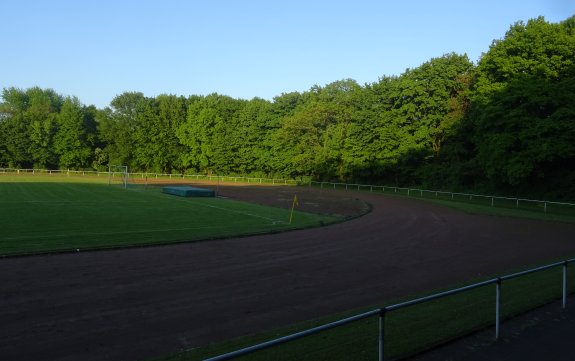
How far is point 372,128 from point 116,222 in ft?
143

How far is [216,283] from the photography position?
500 inches

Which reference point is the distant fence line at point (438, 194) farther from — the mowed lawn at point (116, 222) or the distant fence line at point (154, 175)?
the mowed lawn at point (116, 222)

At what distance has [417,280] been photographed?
13852mm

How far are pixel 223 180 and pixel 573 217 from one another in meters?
58.7

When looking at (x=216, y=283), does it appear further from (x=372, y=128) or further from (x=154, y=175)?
(x=154, y=175)

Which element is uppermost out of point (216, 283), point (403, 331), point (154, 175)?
point (154, 175)

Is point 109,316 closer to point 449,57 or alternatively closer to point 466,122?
point 466,122

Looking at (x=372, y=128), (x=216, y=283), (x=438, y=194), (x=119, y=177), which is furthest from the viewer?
(x=119, y=177)

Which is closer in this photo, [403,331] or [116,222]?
[403,331]

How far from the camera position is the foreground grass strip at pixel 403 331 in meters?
7.03

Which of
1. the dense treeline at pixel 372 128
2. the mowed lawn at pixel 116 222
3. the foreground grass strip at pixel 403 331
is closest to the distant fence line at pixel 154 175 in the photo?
the dense treeline at pixel 372 128

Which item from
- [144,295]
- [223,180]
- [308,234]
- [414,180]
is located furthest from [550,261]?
[223,180]

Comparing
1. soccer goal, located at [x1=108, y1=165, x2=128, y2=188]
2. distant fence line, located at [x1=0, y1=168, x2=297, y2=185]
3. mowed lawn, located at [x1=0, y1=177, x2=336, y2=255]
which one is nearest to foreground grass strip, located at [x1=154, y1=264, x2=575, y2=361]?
mowed lawn, located at [x1=0, y1=177, x2=336, y2=255]

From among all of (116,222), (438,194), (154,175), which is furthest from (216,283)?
(154,175)
